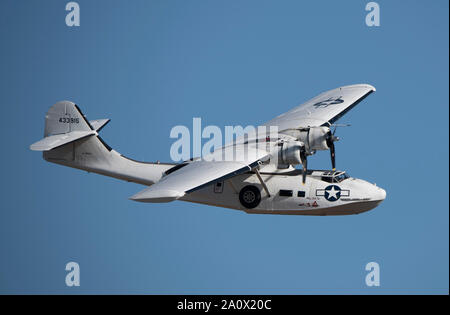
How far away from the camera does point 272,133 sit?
3622cm

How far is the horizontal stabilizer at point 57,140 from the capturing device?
120ft

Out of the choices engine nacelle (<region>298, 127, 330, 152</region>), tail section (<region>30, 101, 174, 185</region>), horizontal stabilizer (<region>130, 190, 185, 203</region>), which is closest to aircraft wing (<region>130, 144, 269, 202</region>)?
horizontal stabilizer (<region>130, 190, 185, 203</region>)

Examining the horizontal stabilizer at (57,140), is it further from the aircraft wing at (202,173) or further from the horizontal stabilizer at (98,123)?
the aircraft wing at (202,173)

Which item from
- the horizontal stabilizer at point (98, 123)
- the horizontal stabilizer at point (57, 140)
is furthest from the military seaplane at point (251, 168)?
the horizontal stabilizer at point (98, 123)

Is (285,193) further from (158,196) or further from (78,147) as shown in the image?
(78,147)

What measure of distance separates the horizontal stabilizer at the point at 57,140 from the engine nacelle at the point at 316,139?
404 inches

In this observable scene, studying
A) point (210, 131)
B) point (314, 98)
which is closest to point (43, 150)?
point (210, 131)

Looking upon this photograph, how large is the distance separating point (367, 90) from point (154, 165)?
504 inches

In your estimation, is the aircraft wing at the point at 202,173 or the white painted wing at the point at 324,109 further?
the white painted wing at the point at 324,109

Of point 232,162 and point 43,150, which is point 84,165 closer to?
point 43,150

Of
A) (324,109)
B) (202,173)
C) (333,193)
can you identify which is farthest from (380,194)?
(202,173)

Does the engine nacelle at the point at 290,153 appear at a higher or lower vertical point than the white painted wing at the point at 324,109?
lower

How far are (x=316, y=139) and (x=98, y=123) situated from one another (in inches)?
447

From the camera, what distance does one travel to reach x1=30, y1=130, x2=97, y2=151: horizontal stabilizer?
120 ft
